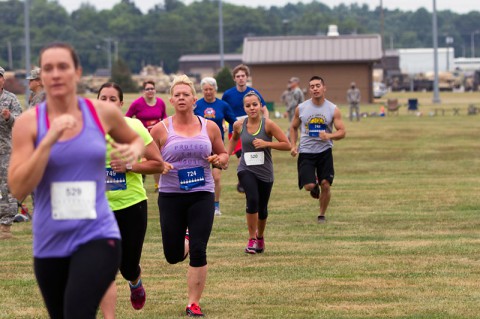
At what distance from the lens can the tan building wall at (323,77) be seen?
70.1 metres

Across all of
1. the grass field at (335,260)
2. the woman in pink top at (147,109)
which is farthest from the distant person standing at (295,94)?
the woman in pink top at (147,109)

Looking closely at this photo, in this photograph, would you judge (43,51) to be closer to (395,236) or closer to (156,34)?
(395,236)

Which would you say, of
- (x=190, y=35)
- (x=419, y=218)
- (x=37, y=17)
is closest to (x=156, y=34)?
(x=190, y=35)

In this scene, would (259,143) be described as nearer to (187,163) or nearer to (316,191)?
(187,163)

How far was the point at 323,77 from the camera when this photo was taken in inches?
2739

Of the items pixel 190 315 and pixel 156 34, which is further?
pixel 156 34

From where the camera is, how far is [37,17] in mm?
189125

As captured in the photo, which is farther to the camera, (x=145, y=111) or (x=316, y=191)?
(x=145, y=111)

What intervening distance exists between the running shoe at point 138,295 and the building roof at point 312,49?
60659mm

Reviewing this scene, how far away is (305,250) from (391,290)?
280cm

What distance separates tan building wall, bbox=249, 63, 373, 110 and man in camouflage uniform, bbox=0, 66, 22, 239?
182ft

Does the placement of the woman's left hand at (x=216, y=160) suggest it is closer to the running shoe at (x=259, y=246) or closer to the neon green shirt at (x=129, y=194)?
the neon green shirt at (x=129, y=194)

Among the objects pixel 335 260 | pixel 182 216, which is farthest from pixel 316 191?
pixel 182 216

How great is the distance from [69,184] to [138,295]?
3585mm
